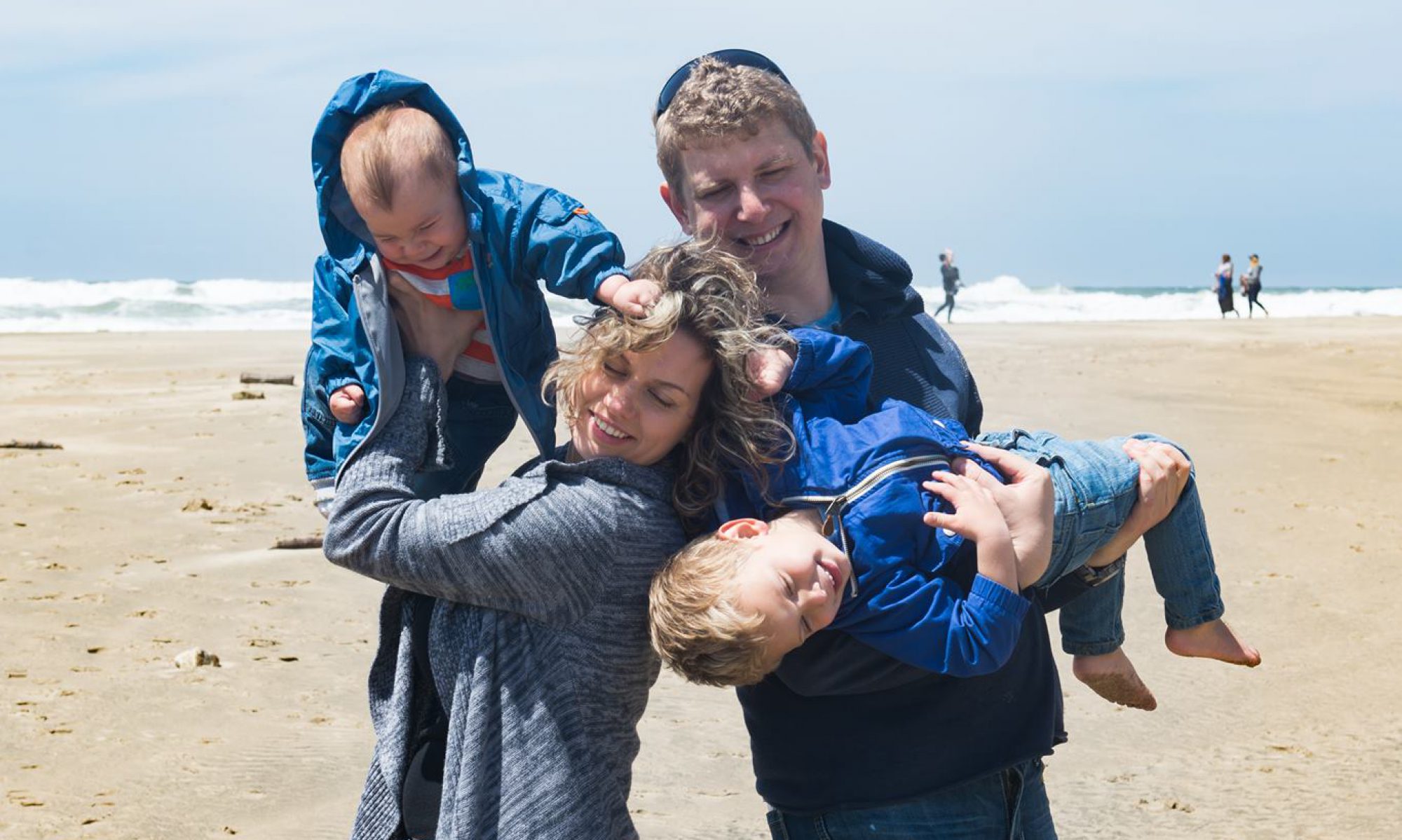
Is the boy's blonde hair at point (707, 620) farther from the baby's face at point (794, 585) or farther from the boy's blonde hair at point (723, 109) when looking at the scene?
the boy's blonde hair at point (723, 109)

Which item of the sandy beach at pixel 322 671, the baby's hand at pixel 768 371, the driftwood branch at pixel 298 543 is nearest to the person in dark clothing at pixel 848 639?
the baby's hand at pixel 768 371

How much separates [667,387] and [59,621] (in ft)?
16.2

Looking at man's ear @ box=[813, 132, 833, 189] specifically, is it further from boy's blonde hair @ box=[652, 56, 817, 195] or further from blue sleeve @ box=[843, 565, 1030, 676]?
blue sleeve @ box=[843, 565, 1030, 676]

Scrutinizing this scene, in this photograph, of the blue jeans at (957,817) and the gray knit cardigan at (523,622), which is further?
the blue jeans at (957,817)

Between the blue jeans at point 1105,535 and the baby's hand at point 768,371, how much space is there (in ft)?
1.87

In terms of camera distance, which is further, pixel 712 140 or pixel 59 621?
pixel 59 621

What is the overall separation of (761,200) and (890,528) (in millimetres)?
790

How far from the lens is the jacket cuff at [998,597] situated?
243 cm

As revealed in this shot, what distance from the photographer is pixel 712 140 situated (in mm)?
2900

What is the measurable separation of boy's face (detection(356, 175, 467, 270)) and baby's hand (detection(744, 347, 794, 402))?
76 centimetres

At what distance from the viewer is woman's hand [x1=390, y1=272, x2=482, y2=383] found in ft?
9.51

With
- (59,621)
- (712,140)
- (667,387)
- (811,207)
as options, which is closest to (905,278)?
(811,207)

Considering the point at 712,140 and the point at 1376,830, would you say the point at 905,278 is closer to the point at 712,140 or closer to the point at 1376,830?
the point at 712,140

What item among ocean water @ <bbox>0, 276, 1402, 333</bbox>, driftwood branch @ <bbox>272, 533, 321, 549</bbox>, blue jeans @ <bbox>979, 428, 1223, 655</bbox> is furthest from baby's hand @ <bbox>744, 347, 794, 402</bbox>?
ocean water @ <bbox>0, 276, 1402, 333</bbox>
